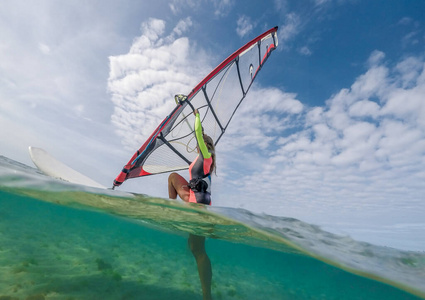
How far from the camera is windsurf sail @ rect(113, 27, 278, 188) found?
469 centimetres

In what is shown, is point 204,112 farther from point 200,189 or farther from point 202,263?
point 202,263

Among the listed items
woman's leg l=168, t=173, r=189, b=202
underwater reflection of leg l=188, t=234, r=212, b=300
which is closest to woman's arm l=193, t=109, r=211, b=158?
woman's leg l=168, t=173, r=189, b=202

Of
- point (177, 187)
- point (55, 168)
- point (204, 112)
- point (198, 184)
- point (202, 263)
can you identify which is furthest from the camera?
point (55, 168)

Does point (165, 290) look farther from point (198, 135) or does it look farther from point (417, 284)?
point (417, 284)

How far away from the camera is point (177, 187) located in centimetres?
457

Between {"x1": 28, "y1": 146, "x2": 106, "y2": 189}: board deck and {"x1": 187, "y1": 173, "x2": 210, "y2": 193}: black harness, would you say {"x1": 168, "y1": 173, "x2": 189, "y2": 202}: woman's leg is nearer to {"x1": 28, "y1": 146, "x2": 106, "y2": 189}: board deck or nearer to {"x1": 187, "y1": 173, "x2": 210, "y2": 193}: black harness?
{"x1": 187, "y1": 173, "x2": 210, "y2": 193}: black harness

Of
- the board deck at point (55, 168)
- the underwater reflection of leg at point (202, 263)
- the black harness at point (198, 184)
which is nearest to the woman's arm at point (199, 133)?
the black harness at point (198, 184)

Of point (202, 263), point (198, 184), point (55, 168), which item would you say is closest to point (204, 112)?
point (198, 184)

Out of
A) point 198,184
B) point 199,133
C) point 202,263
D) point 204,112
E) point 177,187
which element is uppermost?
point 204,112

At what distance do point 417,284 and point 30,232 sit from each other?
1782 cm

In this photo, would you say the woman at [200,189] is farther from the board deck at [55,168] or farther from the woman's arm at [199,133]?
the board deck at [55,168]

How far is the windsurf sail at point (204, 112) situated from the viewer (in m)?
4.69

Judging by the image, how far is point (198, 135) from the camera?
389 cm

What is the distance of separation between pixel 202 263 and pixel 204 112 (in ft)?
11.6
